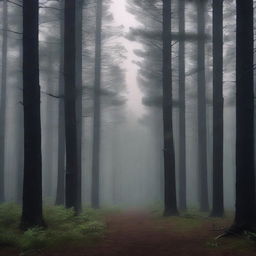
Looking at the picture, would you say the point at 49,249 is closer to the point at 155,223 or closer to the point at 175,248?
the point at 175,248

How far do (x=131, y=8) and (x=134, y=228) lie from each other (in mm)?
12788

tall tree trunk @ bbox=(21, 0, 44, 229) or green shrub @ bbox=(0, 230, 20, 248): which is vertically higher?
tall tree trunk @ bbox=(21, 0, 44, 229)

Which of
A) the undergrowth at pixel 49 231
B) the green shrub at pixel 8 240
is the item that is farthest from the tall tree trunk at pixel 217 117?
the green shrub at pixel 8 240

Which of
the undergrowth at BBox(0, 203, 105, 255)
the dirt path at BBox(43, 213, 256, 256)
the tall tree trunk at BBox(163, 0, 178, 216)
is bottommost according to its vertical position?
the dirt path at BBox(43, 213, 256, 256)

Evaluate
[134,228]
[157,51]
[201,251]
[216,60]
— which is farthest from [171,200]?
[157,51]

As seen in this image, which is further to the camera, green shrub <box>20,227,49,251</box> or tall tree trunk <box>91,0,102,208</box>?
tall tree trunk <box>91,0,102,208</box>

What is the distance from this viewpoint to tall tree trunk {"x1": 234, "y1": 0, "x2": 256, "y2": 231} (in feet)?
32.8

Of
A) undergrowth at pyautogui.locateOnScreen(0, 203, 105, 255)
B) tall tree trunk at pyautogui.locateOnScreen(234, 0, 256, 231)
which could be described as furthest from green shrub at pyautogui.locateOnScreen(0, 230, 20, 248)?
tall tree trunk at pyautogui.locateOnScreen(234, 0, 256, 231)

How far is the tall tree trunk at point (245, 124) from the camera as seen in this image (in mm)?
9984

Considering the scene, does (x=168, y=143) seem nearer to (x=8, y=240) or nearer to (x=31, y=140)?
(x=31, y=140)

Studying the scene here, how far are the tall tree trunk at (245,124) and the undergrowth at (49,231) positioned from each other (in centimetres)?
380

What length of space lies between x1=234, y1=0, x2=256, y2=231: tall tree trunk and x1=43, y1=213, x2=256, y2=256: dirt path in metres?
0.99

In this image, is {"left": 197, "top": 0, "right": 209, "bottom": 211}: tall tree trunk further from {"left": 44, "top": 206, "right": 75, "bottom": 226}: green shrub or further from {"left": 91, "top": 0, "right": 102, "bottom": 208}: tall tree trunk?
{"left": 44, "top": 206, "right": 75, "bottom": 226}: green shrub

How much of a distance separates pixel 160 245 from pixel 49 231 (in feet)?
9.10
